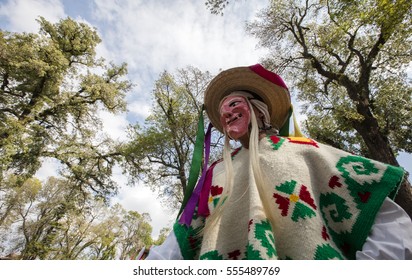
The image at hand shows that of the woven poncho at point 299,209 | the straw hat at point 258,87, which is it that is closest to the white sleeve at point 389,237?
the woven poncho at point 299,209

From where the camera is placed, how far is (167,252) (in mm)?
1354

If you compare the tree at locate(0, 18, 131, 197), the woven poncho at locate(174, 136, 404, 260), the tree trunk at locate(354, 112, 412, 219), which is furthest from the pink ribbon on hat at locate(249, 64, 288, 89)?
the tree at locate(0, 18, 131, 197)

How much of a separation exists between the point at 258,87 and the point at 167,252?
148cm

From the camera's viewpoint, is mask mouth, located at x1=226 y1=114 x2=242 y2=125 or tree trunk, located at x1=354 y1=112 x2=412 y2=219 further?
tree trunk, located at x1=354 y1=112 x2=412 y2=219

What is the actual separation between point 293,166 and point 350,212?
1.17 feet

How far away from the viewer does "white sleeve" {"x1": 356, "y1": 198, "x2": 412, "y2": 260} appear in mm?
925

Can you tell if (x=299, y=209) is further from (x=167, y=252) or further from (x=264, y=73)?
(x=264, y=73)

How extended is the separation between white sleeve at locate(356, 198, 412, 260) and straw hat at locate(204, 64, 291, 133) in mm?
1223

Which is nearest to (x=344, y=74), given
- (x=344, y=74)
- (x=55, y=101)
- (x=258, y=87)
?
(x=344, y=74)

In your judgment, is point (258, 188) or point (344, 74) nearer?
point (258, 188)

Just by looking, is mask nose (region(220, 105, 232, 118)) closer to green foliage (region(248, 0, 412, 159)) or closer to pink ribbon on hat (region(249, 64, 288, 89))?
pink ribbon on hat (region(249, 64, 288, 89))

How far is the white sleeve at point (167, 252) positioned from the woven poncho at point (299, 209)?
0.04 metres

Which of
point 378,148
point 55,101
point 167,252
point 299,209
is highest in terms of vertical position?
point 55,101

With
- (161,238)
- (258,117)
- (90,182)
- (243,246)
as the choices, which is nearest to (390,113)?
(258,117)
